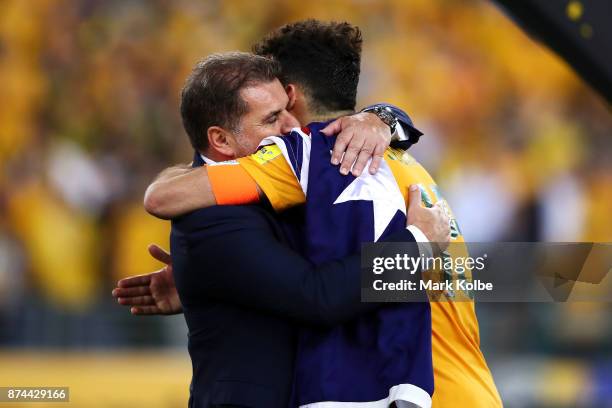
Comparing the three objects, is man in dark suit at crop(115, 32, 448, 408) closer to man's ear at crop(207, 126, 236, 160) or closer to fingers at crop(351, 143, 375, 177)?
man's ear at crop(207, 126, 236, 160)

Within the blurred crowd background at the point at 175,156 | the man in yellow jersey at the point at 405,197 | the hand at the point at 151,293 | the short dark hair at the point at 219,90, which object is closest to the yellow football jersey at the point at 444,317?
the man in yellow jersey at the point at 405,197

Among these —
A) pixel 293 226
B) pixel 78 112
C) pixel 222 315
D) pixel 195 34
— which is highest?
pixel 195 34

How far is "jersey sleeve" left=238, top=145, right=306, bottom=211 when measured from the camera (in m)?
2.26

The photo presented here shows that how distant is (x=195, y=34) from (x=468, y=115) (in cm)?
263

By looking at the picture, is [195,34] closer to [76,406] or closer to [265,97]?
[76,406]

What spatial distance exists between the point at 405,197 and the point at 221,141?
20.7 inches

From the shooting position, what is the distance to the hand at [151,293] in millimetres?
2994

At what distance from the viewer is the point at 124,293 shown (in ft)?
9.91

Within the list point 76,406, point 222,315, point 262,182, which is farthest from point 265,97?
point 76,406

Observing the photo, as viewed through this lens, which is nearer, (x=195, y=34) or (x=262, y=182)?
(x=262, y=182)

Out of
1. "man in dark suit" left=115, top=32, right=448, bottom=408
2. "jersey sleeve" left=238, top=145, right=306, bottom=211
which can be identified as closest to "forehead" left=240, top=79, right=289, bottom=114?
"man in dark suit" left=115, top=32, right=448, bottom=408

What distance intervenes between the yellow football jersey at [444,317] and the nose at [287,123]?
0.20 metres

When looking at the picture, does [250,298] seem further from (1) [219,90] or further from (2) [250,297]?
(1) [219,90]

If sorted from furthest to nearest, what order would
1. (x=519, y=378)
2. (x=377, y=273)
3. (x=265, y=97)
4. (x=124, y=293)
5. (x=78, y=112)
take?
1. (x=78, y=112)
2. (x=519, y=378)
3. (x=124, y=293)
4. (x=265, y=97)
5. (x=377, y=273)
